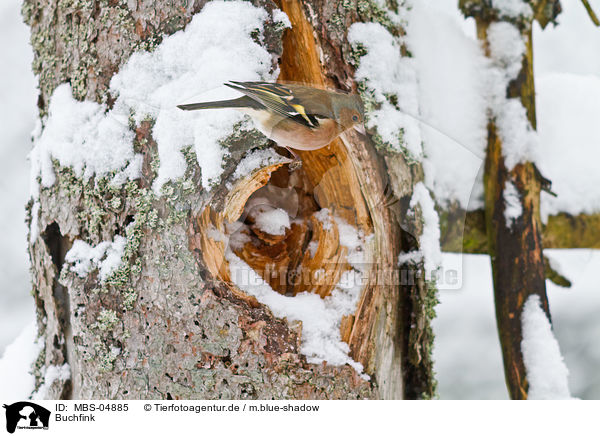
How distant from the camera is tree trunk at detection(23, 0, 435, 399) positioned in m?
0.86

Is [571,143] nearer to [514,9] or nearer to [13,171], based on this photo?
[514,9]

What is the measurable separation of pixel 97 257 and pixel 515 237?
1.16m

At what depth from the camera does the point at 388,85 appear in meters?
0.95

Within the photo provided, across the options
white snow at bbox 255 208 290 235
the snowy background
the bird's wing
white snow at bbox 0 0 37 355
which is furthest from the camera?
white snow at bbox 0 0 37 355

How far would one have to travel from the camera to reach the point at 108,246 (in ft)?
3.00

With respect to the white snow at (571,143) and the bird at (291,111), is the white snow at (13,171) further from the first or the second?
the white snow at (571,143)

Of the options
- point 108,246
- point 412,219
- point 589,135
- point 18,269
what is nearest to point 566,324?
point 589,135

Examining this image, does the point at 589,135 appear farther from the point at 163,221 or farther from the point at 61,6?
the point at 61,6

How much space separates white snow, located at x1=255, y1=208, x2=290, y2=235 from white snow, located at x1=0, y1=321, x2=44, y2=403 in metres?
0.64

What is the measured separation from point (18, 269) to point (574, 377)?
2.10 meters

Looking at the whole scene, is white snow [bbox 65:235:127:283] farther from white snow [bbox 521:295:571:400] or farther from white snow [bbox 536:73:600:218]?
white snow [bbox 536:73:600:218]

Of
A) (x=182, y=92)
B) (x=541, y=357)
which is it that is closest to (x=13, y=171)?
(x=182, y=92)

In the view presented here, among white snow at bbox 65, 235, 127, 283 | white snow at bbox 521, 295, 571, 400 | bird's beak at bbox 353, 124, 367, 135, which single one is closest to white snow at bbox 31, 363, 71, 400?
white snow at bbox 65, 235, 127, 283
